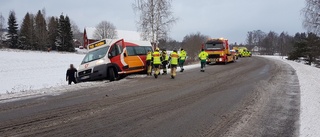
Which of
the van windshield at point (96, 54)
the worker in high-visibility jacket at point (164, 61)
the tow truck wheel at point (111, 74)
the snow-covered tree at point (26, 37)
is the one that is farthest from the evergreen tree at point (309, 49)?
the snow-covered tree at point (26, 37)

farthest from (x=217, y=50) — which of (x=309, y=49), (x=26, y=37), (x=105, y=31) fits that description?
(x=105, y=31)

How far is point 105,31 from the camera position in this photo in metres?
97.2

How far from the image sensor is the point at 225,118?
6.73m

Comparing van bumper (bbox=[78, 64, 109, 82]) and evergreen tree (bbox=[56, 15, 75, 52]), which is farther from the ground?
evergreen tree (bbox=[56, 15, 75, 52])

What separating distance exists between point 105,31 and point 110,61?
84.4 metres

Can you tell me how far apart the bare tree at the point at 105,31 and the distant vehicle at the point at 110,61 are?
262 feet

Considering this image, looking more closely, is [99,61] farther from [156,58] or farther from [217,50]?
[217,50]

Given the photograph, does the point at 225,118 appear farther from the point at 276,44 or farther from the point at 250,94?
the point at 276,44

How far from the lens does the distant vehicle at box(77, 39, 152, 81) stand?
14.8m

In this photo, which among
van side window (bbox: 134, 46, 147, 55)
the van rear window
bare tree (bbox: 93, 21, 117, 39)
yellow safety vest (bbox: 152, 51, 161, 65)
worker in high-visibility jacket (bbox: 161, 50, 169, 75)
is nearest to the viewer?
yellow safety vest (bbox: 152, 51, 161, 65)

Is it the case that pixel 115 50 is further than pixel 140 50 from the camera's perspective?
No

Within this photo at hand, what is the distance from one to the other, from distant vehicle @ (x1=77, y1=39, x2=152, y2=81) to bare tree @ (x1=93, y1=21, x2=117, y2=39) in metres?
79.9

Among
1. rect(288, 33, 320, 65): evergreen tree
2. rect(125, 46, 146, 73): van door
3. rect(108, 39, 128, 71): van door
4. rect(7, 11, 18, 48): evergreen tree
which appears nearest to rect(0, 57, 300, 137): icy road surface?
rect(108, 39, 128, 71): van door

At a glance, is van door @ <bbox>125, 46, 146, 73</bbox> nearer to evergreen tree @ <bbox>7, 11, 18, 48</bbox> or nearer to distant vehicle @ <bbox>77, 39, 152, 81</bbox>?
distant vehicle @ <bbox>77, 39, 152, 81</bbox>
